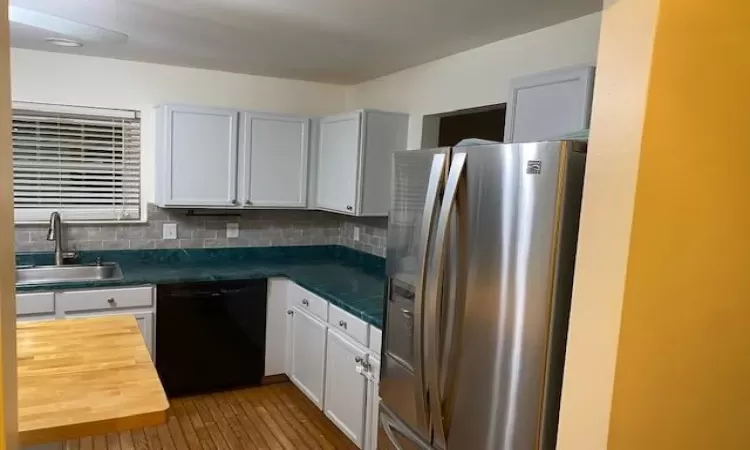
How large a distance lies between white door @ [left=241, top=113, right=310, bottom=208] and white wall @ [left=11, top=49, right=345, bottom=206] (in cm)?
32

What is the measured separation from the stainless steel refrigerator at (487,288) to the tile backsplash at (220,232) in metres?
1.93

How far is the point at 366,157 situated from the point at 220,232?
1.31 meters

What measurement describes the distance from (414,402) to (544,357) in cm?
70

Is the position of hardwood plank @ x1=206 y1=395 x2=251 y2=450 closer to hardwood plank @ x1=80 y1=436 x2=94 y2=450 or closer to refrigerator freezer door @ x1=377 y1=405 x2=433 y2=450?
hardwood plank @ x1=80 y1=436 x2=94 y2=450

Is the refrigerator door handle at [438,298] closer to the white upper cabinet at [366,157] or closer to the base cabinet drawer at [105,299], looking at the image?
the white upper cabinet at [366,157]

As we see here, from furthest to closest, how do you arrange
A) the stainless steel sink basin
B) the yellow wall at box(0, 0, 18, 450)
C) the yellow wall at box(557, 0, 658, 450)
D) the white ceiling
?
1. the stainless steel sink basin
2. the white ceiling
3. the yellow wall at box(557, 0, 658, 450)
4. the yellow wall at box(0, 0, 18, 450)

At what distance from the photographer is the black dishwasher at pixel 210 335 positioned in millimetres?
3289

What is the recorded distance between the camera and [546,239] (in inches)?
55.6

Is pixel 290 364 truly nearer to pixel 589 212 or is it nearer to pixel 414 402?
pixel 414 402

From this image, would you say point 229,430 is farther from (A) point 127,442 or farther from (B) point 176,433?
(A) point 127,442

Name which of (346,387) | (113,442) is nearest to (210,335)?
(113,442)

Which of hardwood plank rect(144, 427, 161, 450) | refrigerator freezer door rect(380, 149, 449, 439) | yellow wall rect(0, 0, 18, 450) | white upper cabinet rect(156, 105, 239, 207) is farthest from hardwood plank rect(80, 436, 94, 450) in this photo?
yellow wall rect(0, 0, 18, 450)

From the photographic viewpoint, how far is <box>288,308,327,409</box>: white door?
124 inches

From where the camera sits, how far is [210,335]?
3414 millimetres
